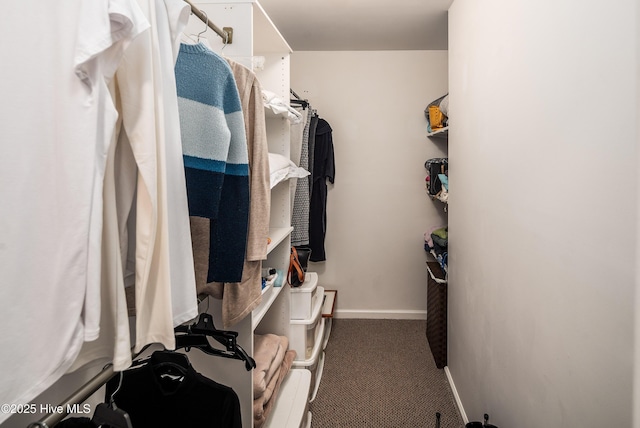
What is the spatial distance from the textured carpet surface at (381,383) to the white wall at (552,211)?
40 centimetres

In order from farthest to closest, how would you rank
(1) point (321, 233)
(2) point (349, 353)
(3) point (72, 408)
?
1. (1) point (321, 233)
2. (2) point (349, 353)
3. (3) point (72, 408)

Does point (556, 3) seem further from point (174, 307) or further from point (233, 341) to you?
point (233, 341)

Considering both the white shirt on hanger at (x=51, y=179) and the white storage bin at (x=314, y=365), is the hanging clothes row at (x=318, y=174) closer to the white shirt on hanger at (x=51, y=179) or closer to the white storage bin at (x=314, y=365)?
the white storage bin at (x=314, y=365)

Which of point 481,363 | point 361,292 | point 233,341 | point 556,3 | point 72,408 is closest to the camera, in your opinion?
point 72,408

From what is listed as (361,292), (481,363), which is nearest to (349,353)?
(361,292)

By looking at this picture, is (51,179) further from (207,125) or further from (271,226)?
(271,226)

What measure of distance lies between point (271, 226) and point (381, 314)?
181 centimetres

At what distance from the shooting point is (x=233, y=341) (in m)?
1.17

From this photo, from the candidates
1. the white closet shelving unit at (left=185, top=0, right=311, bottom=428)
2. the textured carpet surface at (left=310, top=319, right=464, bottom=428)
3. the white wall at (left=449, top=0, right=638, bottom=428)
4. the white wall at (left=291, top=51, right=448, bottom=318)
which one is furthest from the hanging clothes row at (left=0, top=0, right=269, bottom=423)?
the white wall at (left=291, top=51, right=448, bottom=318)

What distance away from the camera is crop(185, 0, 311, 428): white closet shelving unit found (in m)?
1.38

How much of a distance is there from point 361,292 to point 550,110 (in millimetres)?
2622

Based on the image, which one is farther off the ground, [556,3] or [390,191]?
[556,3]

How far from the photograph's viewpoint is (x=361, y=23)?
8.72 ft

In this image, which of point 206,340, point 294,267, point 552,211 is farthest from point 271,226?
point 552,211
